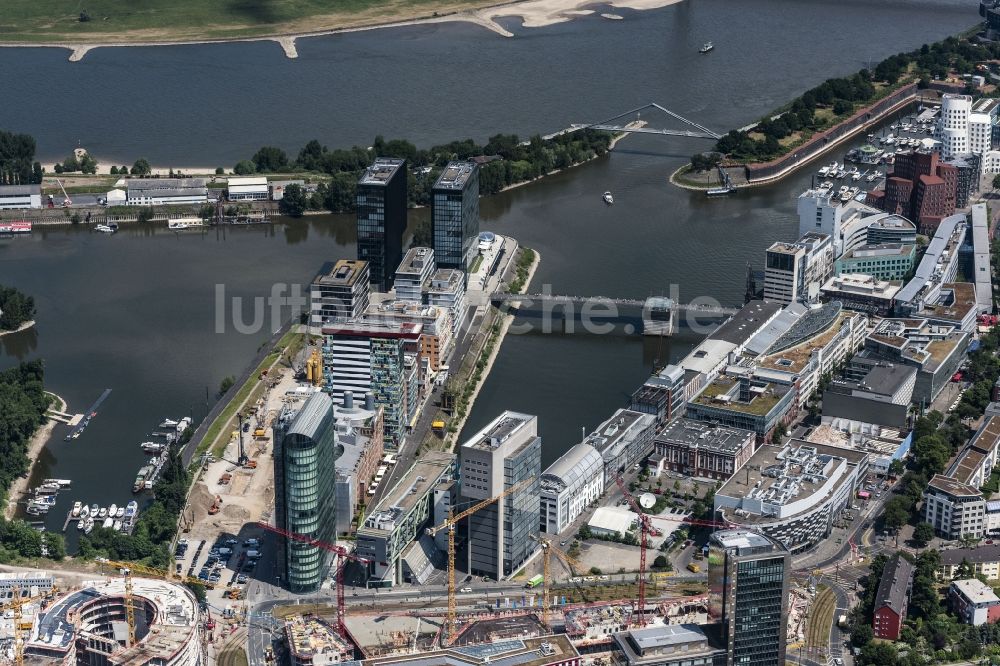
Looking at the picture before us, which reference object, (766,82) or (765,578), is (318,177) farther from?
(765,578)

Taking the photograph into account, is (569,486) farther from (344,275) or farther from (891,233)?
(891,233)

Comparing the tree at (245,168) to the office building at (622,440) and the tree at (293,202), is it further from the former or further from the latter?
the office building at (622,440)

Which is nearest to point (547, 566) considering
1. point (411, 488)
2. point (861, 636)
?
point (411, 488)

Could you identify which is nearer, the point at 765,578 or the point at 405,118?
the point at 765,578

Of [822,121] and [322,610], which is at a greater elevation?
[822,121]

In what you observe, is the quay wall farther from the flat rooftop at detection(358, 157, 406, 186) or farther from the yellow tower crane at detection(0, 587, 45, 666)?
the yellow tower crane at detection(0, 587, 45, 666)

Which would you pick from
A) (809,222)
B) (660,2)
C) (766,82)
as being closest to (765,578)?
(809,222)
